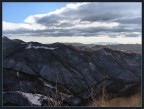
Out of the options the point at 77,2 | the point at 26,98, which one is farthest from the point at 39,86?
the point at 77,2

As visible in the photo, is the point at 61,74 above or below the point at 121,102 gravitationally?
above

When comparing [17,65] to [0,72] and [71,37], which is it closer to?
[0,72]

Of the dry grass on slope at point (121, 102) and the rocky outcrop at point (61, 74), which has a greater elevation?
the rocky outcrop at point (61, 74)

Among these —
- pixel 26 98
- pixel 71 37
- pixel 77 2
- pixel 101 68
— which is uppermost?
pixel 77 2
